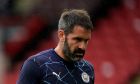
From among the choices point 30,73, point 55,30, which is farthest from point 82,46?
point 55,30

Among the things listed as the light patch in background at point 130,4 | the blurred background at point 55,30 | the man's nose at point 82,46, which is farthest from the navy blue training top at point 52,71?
the light patch in background at point 130,4

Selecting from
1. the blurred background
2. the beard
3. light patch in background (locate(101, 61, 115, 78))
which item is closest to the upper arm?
the beard

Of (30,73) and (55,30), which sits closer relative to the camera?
(30,73)

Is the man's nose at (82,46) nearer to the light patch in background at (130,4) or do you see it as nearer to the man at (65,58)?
the man at (65,58)

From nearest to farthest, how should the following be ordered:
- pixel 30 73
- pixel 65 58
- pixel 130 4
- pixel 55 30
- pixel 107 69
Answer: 1. pixel 30 73
2. pixel 65 58
3. pixel 107 69
4. pixel 55 30
5. pixel 130 4

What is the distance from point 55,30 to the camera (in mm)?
9148

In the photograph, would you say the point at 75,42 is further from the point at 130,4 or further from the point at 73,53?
Result: the point at 130,4

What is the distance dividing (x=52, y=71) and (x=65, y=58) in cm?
18

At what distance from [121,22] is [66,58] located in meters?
5.55

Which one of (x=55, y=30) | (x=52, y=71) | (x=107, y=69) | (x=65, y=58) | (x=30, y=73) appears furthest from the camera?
(x=55, y=30)

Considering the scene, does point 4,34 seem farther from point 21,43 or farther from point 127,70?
point 127,70

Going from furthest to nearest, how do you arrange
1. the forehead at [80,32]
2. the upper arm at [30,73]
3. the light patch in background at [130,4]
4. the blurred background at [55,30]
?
the light patch in background at [130,4], the blurred background at [55,30], the forehead at [80,32], the upper arm at [30,73]

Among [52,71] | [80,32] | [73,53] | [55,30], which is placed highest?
[80,32]

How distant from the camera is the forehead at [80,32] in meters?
3.82
